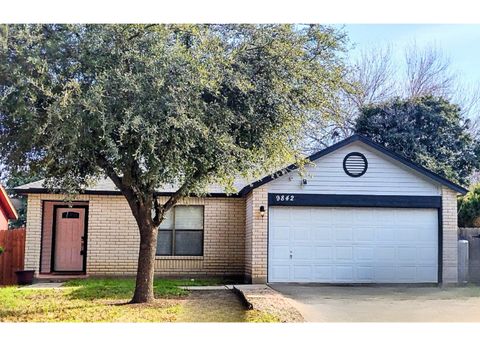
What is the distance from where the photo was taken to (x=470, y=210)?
2009cm

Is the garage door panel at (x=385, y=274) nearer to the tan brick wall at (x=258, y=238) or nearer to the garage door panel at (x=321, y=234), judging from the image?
the garage door panel at (x=321, y=234)

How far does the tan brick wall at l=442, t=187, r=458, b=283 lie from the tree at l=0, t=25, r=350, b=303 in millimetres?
6560

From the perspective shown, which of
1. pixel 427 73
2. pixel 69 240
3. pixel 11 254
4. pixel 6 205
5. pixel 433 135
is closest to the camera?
pixel 11 254

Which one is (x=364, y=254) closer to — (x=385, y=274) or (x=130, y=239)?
(x=385, y=274)

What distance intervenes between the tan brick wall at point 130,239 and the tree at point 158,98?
5.83m

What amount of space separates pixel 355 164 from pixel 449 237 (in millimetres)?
3322

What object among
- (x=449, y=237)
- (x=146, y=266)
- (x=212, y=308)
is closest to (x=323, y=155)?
(x=449, y=237)

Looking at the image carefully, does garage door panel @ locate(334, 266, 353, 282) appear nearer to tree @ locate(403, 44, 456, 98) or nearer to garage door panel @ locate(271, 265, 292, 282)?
garage door panel @ locate(271, 265, 292, 282)

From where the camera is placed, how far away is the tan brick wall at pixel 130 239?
18.2 metres

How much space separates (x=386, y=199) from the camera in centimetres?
1706

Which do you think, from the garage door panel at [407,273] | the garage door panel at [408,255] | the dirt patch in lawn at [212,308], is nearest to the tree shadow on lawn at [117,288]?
the dirt patch in lawn at [212,308]
